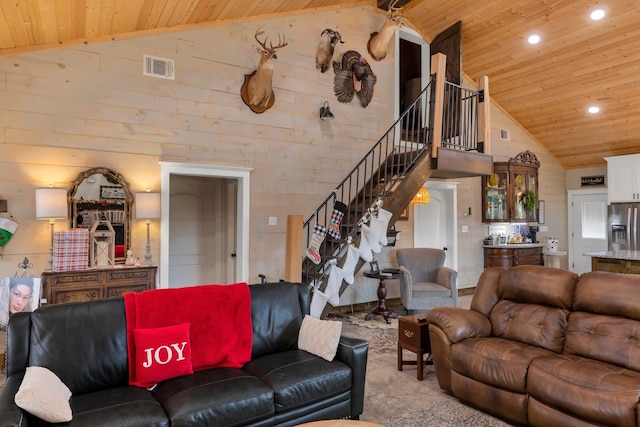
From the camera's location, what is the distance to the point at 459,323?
3297 millimetres

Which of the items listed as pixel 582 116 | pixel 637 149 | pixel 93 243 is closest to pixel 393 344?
pixel 93 243

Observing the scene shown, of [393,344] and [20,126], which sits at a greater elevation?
[20,126]

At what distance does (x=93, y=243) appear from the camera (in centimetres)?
418

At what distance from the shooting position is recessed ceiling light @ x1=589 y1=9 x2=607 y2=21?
5.51m

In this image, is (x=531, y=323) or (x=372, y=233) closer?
(x=531, y=323)

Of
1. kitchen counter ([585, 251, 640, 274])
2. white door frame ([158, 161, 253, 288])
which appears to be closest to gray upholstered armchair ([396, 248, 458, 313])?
kitchen counter ([585, 251, 640, 274])

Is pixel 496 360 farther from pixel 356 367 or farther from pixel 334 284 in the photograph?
pixel 334 284

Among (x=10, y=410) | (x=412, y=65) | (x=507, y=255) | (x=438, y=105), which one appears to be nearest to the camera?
(x=10, y=410)

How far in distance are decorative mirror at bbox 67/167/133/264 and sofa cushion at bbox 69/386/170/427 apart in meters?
2.31

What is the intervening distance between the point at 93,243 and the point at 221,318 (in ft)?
6.86

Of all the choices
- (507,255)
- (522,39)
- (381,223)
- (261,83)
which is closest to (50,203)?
(261,83)

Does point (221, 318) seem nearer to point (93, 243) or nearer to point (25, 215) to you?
point (93, 243)

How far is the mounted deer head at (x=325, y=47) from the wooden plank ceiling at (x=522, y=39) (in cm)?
39

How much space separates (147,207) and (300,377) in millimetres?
2796
